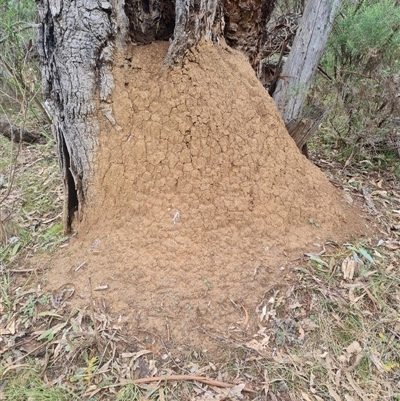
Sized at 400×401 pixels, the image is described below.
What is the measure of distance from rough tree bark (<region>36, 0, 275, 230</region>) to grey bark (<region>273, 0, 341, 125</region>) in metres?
1.13

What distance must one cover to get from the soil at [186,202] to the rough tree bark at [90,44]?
8 centimetres

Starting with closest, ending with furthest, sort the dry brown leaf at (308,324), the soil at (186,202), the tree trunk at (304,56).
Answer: the dry brown leaf at (308,324)
the soil at (186,202)
the tree trunk at (304,56)

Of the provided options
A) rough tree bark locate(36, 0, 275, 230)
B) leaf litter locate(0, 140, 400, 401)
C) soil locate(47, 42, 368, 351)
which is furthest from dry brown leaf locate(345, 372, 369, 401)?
rough tree bark locate(36, 0, 275, 230)

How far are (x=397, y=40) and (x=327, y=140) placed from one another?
1255 mm

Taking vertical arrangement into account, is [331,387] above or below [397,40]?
below

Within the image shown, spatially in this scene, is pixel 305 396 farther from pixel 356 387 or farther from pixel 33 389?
pixel 33 389

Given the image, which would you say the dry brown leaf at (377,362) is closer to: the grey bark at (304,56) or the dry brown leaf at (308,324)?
the dry brown leaf at (308,324)

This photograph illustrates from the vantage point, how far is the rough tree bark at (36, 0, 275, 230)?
204 centimetres

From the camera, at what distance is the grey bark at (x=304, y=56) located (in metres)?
3.23

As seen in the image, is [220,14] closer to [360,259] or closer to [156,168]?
[156,168]

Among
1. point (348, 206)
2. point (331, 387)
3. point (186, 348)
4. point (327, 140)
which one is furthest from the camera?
point (327, 140)

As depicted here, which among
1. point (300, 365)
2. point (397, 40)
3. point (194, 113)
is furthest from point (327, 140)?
point (300, 365)

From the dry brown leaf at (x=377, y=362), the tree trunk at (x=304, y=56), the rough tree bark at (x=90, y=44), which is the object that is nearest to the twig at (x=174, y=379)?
the dry brown leaf at (x=377, y=362)

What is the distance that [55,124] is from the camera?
2.34m
